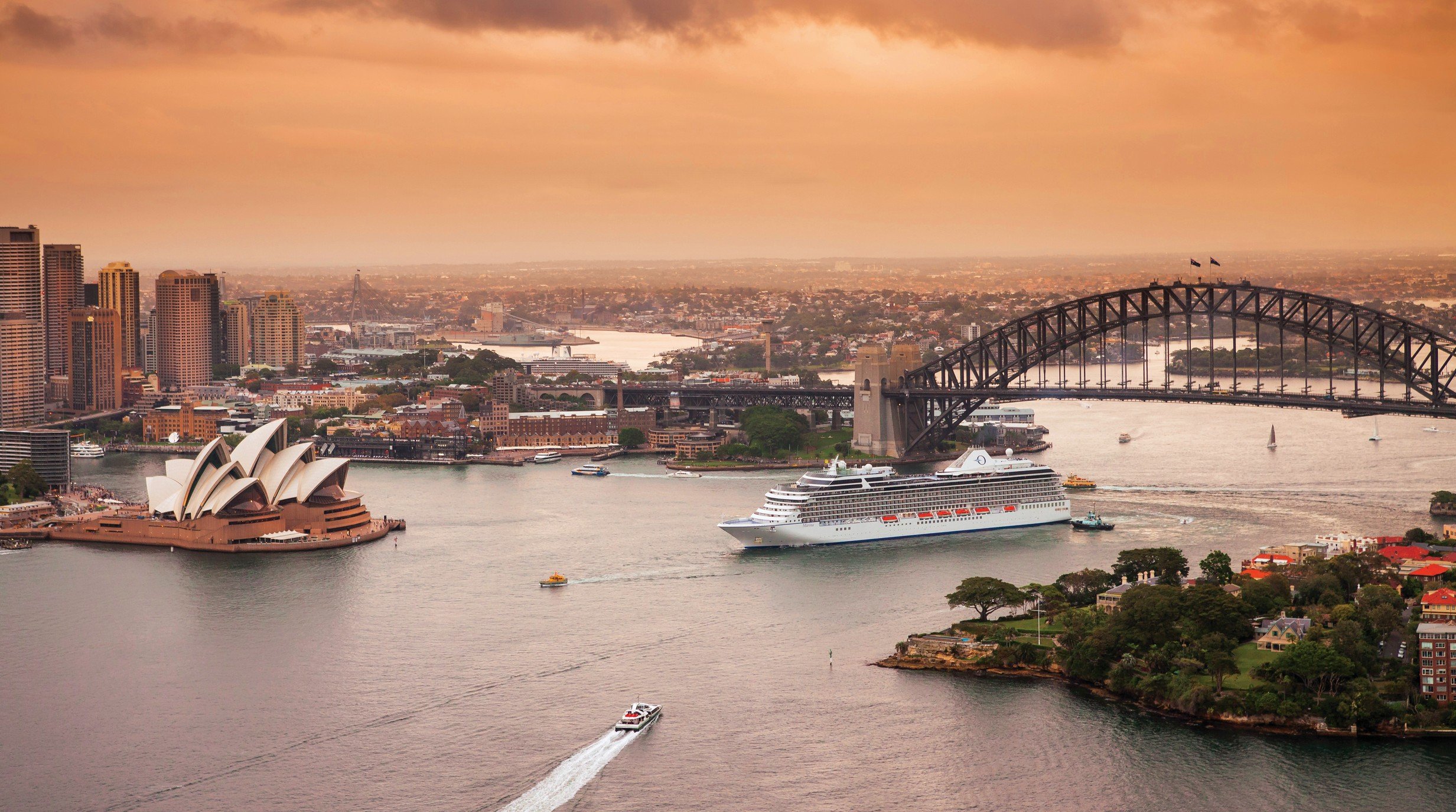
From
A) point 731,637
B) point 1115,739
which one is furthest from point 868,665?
point 1115,739

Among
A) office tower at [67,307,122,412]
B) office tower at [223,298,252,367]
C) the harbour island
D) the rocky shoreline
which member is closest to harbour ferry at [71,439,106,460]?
office tower at [67,307,122,412]

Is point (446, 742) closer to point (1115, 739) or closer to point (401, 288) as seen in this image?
point (1115, 739)

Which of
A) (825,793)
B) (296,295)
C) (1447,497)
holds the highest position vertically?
(296,295)

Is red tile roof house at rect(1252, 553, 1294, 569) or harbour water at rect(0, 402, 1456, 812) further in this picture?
red tile roof house at rect(1252, 553, 1294, 569)

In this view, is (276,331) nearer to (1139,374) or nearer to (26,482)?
(1139,374)

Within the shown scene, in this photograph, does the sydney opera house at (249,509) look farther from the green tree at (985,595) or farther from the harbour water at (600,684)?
the green tree at (985,595)

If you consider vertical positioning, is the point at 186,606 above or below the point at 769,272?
below

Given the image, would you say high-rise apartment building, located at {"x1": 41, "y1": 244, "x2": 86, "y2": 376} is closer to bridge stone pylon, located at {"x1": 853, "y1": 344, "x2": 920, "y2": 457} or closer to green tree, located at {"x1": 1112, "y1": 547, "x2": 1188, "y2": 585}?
bridge stone pylon, located at {"x1": 853, "y1": 344, "x2": 920, "y2": 457}
